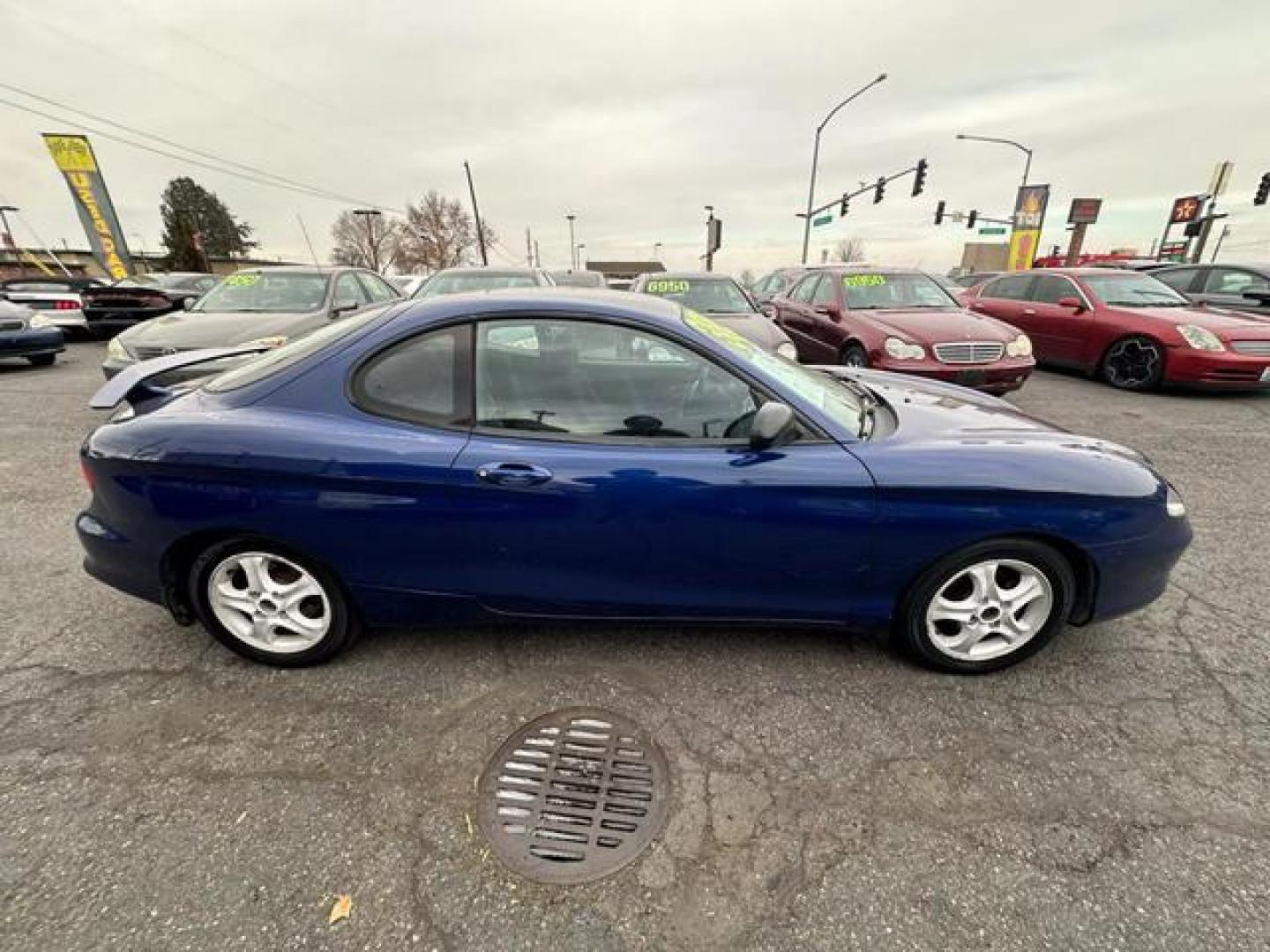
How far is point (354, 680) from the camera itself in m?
2.35

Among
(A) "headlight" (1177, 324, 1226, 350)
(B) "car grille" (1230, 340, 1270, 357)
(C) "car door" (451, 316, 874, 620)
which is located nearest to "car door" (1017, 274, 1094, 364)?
(A) "headlight" (1177, 324, 1226, 350)

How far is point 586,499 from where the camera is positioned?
6.84 ft

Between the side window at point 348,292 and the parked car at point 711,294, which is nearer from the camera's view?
the parked car at point 711,294

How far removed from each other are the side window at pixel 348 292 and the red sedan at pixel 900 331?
557 cm

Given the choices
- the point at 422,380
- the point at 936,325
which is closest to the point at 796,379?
the point at 422,380

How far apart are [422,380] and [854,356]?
582 cm

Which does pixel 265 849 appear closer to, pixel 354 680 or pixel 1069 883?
pixel 354 680

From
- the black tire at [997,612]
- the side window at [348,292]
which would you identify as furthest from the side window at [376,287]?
the black tire at [997,612]

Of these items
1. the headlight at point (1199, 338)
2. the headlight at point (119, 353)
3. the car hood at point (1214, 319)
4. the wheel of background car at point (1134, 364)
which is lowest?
the wheel of background car at point (1134, 364)

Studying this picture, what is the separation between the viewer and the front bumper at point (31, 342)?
8156 mm

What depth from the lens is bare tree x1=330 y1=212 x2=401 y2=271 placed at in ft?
178

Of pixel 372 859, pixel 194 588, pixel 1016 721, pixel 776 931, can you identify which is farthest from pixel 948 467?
pixel 194 588

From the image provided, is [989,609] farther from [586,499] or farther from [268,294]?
[268,294]

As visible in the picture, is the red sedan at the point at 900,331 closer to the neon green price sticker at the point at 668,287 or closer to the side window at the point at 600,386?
the neon green price sticker at the point at 668,287
